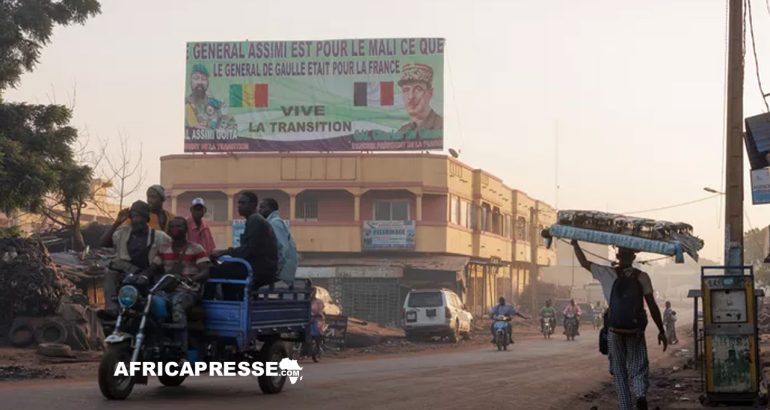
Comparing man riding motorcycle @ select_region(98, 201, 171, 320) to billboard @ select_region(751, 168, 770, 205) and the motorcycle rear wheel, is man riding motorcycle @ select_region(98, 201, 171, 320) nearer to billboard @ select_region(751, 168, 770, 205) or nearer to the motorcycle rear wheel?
the motorcycle rear wheel

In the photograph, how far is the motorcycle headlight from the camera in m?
10.9

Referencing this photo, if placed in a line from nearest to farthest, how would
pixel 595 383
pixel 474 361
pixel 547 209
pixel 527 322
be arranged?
pixel 595 383
pixel 474 361
pixel 527 322
pixel 547 209

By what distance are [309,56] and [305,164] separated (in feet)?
18.3

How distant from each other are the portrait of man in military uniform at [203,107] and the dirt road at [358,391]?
3656 centimetres

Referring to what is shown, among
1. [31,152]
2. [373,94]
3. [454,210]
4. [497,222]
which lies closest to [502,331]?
[31,152]

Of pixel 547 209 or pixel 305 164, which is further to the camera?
pixel 547 209

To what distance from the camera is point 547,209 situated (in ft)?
279

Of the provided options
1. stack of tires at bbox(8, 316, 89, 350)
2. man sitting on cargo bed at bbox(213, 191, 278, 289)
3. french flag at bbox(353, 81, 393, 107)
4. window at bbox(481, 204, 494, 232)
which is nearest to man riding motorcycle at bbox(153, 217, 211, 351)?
man sitting on cargo bed at bbox(213, 191, 278, 289)

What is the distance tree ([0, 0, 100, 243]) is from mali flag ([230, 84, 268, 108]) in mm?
22880

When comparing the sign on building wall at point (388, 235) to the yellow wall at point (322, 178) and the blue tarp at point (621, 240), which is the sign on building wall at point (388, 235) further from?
the blue tarp at point (621, 240)

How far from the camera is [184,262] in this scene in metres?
11.9

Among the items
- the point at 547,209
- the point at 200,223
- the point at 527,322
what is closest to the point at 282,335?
the point at 200,223

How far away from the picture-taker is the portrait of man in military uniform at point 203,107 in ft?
181

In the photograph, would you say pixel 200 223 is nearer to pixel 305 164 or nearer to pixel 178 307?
pixel 178 307
